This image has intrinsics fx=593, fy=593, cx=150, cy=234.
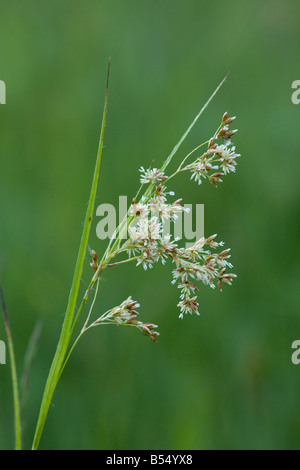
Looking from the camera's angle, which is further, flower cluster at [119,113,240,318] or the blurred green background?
the blurred green background


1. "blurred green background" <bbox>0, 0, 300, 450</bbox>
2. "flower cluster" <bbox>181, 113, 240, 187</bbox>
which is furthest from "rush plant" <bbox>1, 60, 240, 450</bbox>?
"blurred green background" <bbox>0, 0, 300, 450</bbox>

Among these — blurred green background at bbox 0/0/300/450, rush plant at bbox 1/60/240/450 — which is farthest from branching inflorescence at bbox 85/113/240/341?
blurred green background at bbox 0/0/300/450

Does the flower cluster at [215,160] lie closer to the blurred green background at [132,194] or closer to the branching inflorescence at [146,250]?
the branching inflorescence at [146,250]

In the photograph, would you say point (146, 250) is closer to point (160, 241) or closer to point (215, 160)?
point (160, 241)

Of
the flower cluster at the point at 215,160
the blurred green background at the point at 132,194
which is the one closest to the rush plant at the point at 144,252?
the flower cluster at the point at 215,160

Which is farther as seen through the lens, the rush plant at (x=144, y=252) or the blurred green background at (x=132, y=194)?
the blurred green background at (x=132, y=194)

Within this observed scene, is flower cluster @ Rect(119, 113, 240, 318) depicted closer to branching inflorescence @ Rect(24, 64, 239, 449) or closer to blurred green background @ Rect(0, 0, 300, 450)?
branching inflorescence @ Rect(24, 64, 239, 449)

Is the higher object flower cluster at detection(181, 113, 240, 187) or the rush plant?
flower cluster at detection(181, 113, 240, 187)

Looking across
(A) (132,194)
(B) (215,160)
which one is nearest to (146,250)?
(B) (215,160)

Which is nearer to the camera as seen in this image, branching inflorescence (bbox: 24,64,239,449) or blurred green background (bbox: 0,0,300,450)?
branching inflorescence (bbox: 24,64,239,449)

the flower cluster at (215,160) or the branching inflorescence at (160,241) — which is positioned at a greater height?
the flower cluster at (215,160)

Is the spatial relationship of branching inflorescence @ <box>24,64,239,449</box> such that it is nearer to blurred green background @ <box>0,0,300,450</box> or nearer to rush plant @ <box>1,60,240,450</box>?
rush plant @ <box>1,60,240,450</box>
